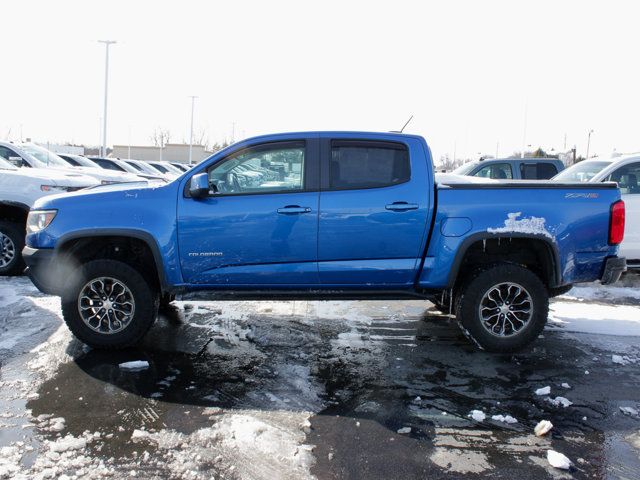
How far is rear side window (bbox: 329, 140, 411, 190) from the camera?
16.5ft

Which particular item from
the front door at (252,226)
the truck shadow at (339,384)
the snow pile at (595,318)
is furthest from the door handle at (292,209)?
the snow pile at (595,318)

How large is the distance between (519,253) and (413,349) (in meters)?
1.38

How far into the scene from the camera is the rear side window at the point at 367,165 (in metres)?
5.04

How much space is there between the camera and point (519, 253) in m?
5.35

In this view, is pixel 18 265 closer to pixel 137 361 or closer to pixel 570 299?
pixel 137 361

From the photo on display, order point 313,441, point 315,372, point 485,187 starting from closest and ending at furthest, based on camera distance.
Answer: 1. point 313,441
2. point 315,372
3. point 485,187

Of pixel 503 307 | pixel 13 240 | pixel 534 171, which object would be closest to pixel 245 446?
pixel 503 307

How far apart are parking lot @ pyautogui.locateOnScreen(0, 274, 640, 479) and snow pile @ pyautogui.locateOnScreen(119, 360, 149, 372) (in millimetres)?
17

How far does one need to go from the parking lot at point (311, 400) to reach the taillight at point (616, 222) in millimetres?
1104

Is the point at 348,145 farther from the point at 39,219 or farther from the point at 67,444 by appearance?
the point at 67,444

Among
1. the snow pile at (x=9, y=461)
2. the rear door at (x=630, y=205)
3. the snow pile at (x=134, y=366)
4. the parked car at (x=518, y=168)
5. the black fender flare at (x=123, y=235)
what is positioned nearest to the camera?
the snow pile at (x=9, y=461)

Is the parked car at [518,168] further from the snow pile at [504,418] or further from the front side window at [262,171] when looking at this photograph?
the snow pile at [504,418]

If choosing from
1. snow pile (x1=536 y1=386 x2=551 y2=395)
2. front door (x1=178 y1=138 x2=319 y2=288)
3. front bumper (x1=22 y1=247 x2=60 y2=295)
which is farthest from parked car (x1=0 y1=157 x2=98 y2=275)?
snow pile (x1=536 y1=386 x2=551 y2=395)

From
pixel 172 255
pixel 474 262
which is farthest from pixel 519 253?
pixel 172 255
